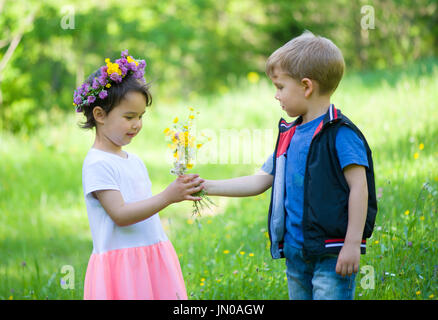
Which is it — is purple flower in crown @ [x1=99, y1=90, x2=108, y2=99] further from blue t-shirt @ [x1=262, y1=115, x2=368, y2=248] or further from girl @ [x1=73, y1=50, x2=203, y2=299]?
blue t-shirt @ [x1=262, y1=115, x2=368, y2=248]

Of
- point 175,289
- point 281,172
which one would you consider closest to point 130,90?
point 281,172

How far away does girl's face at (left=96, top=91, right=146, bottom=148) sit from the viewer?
252 cm

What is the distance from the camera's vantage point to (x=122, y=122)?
2.52m

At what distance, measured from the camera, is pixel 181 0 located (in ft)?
64.5

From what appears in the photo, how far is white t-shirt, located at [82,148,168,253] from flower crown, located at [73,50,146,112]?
0.96ft

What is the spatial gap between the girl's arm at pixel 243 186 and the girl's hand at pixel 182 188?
183 millimetres

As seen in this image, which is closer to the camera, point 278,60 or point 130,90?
point 278,60

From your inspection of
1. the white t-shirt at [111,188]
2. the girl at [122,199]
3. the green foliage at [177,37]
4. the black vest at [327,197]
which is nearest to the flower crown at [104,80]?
the girl at [122,199]

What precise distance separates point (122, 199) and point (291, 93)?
1.00m

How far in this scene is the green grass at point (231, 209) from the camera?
127 inches

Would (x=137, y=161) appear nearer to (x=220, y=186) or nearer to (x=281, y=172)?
(x=220, y=186)

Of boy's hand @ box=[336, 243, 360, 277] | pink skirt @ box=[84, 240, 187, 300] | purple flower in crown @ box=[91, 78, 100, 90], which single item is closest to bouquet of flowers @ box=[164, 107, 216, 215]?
pink skirt @ box=[84, 240, 187, 300]

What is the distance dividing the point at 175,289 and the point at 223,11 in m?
23.0

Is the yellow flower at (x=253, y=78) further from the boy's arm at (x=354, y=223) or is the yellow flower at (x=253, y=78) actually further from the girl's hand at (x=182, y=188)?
the boy's arm at (x=354, y=223)
